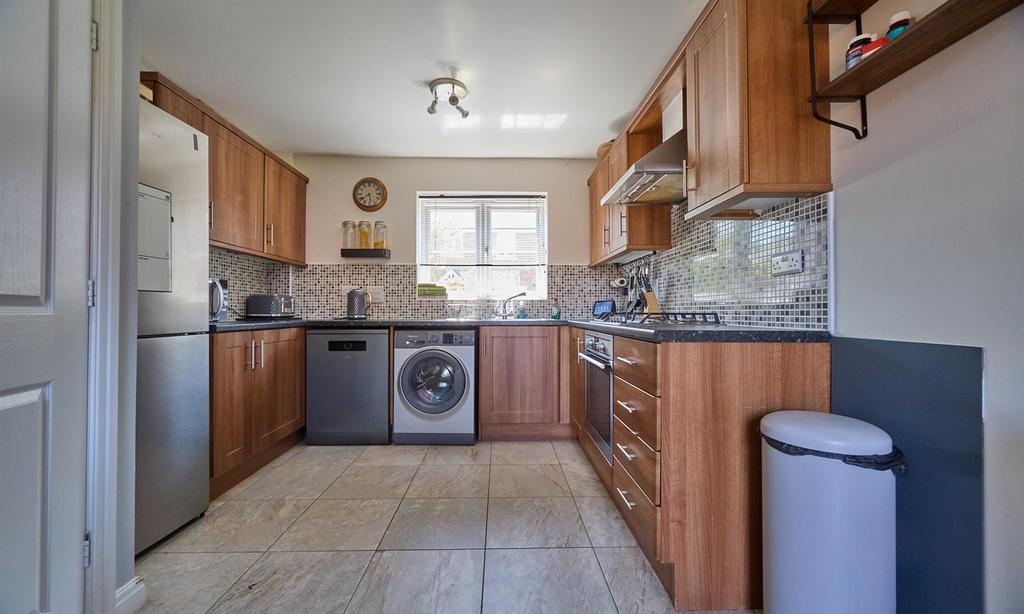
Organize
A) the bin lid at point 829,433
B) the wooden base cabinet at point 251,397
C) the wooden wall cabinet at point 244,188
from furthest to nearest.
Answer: the wooden wall cabinet at point 244,188 < the wooden base cabinet at point 251,397 < the bin lid at point 829,433

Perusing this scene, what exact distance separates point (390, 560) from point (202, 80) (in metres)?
2.93

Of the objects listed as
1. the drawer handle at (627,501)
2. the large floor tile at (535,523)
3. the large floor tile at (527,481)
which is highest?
the drawer handle at (627,501)

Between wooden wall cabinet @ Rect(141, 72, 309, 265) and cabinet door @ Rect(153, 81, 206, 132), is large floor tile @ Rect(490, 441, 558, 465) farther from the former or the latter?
cabinet door @ Rect(153, 81, 206, 132)

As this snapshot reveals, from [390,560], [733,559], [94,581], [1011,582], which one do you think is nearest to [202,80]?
[94,581]

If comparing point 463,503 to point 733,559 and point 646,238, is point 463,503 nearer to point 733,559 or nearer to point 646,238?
point 733,559

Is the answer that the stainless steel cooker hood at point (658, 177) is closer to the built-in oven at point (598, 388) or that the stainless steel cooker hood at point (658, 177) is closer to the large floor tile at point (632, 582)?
the built-in oven at point (598, 388)

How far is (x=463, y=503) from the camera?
1.95m

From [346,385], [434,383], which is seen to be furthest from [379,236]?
[434,383]

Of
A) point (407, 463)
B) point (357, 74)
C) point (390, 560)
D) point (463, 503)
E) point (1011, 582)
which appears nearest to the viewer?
point (1011, 582)

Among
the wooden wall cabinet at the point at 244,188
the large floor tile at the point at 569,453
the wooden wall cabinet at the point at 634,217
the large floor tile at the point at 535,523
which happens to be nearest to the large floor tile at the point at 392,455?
the large floor tile at the point at 535,523

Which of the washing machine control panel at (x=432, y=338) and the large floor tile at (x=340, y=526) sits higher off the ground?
the washing machine control panel at (x=432, y=338)

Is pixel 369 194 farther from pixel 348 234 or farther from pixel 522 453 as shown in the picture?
pixel 522 453

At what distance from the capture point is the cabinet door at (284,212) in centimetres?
290

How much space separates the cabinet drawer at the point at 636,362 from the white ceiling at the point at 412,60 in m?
1.61
